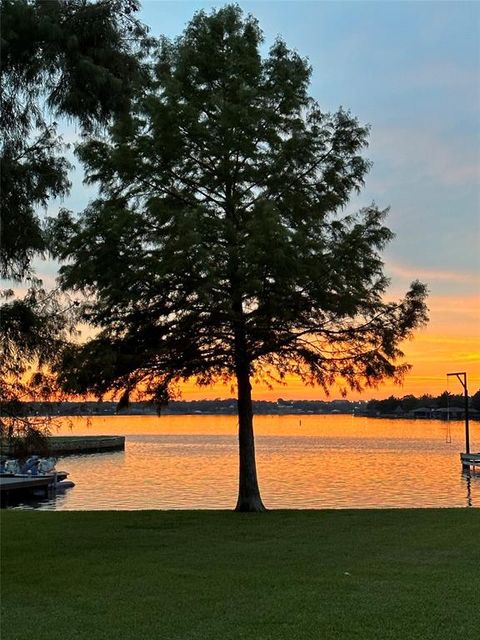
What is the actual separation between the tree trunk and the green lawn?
2778mm

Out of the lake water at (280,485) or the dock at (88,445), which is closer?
the lake water at (280,485)

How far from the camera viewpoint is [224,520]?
49.2 ft

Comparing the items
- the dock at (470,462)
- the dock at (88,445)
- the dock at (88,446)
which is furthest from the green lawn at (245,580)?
the dock at (88,445)

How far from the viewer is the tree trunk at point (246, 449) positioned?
17.2m

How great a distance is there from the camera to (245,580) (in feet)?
28.1

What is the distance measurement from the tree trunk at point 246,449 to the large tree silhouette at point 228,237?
35 mm

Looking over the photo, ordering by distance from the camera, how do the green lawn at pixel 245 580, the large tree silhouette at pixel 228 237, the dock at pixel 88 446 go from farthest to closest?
the dock at pixel 88 446
the large tree silhouette at pixel 228 237
the green lawn at pixel 245 580

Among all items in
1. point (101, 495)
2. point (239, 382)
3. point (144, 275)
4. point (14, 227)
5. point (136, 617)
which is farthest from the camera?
point (101, 495)

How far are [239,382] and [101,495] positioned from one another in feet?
63.9

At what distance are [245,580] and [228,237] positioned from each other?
25.3 feet

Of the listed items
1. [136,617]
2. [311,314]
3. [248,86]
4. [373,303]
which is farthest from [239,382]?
[136,617]

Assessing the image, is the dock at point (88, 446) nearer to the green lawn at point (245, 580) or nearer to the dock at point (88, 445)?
the dock at point (88, 445)

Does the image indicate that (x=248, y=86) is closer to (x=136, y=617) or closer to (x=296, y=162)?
(x=296, y=162)

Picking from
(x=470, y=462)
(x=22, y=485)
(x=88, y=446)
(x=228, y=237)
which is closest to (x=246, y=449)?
(x=228, y=237)
